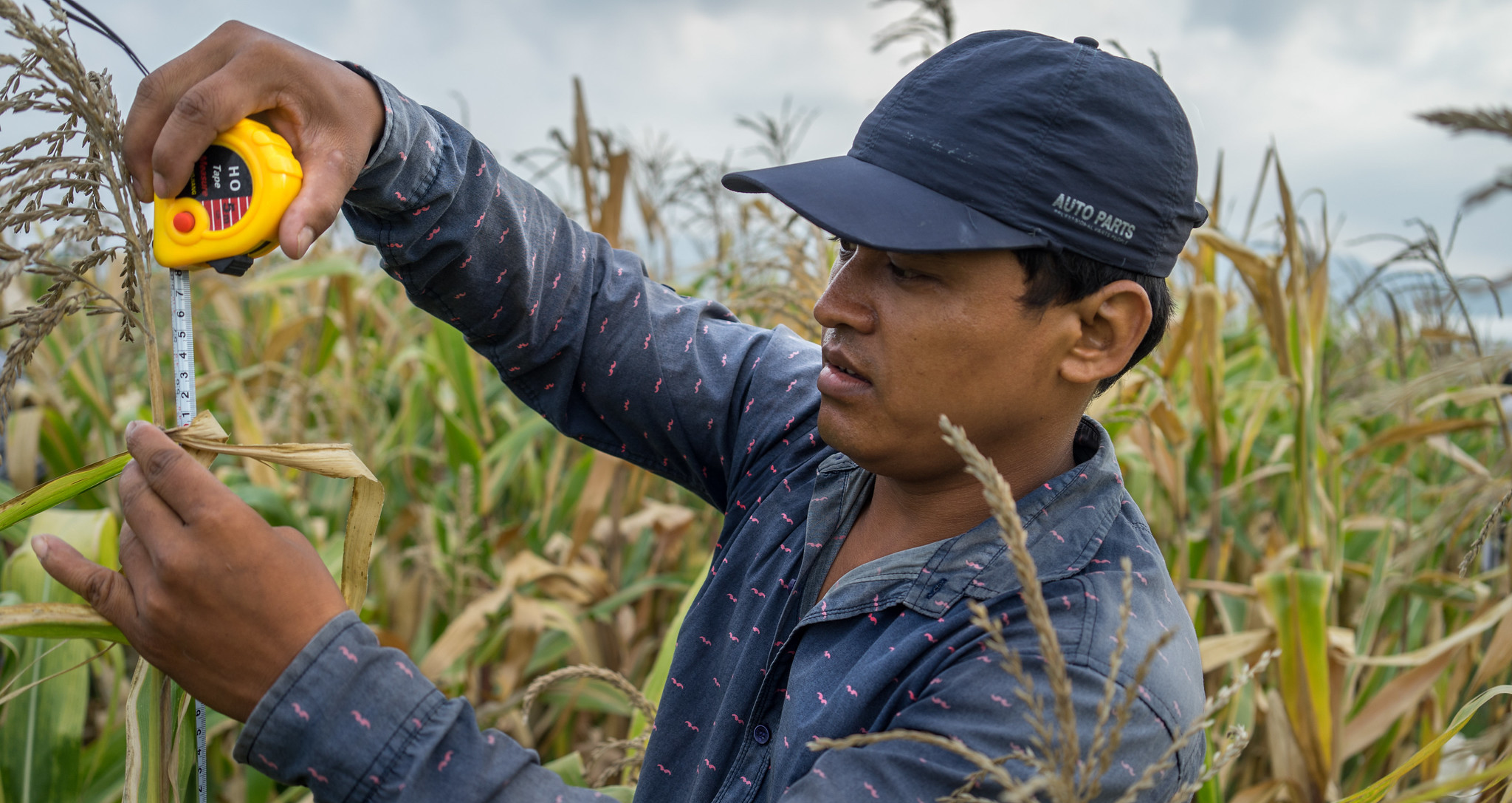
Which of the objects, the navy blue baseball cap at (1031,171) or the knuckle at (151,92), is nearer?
the knuckle at (151,92)

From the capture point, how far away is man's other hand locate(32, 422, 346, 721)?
886 mm

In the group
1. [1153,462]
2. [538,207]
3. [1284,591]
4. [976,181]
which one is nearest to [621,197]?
[538,207]

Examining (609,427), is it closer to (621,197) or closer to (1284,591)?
(621,197)

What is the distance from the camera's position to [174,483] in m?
0.90

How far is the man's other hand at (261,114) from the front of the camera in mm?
976

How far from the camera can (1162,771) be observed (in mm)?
981

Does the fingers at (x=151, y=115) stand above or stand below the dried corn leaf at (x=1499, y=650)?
above

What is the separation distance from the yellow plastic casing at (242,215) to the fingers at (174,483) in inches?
7.1

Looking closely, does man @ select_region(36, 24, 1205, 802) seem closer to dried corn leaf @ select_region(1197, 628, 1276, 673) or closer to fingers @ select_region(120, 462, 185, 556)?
fingers @ select_region(120, 462, 185, 556)

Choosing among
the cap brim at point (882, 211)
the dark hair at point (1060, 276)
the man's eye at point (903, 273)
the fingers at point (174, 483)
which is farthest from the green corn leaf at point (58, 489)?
the dark hair at point (1060, 276)

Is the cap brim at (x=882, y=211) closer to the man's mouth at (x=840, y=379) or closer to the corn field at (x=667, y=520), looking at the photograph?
the man's mouth at (x=840, y=379)

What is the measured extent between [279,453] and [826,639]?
2.15 ft

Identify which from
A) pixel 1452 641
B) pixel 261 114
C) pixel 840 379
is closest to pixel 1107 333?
pixel 840 379

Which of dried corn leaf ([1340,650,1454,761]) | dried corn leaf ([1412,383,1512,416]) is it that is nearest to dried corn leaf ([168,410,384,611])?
dried corn leaf ([1412,383,1512,416])
